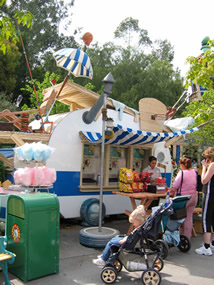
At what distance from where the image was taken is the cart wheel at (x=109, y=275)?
3.98 metres

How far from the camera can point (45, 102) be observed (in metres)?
7.23

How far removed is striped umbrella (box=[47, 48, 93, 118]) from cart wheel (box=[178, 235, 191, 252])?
3.80 m

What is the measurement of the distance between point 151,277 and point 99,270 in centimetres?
92

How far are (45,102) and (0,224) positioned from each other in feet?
11.0

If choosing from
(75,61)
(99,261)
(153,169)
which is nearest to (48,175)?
(99,261)

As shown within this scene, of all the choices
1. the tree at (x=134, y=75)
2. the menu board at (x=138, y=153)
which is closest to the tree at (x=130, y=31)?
the tree at (x=134, y=75)

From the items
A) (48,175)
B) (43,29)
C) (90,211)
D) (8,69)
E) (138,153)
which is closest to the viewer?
(48,175)

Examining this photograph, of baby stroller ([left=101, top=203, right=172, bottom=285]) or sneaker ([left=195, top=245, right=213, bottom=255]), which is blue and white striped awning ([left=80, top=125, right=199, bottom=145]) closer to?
sneaker ([left=195, top=245, right=213, bottom=255])

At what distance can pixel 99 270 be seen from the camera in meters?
4.51

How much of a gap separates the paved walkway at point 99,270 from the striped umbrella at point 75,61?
341 cm

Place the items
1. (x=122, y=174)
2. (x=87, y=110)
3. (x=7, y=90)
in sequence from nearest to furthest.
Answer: (x=122, y=174) → (x=87, y=110) → (x=7, y=90)

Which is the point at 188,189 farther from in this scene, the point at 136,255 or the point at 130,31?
the point at 130,31

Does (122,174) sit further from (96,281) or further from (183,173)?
(96,281)

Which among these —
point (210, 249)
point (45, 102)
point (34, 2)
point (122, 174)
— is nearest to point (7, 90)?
point (34, 2)
